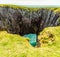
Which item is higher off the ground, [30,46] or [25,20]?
[30,46]

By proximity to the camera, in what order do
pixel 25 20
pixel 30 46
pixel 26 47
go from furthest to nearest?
pixel 25 20
pixel 30 46
pixel 26 47

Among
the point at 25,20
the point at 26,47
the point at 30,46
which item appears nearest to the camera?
the point at 26,47

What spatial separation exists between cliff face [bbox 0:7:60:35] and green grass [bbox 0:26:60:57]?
13.5 metres

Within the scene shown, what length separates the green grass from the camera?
19.0 meters

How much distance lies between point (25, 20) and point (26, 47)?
65.2 feet

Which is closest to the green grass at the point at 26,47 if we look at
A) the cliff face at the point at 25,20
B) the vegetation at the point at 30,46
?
the vegetation at the point at 30,46

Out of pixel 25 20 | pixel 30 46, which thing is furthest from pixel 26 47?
pixel 25 20

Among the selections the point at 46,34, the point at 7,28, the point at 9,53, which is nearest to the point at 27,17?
the point at 7,28

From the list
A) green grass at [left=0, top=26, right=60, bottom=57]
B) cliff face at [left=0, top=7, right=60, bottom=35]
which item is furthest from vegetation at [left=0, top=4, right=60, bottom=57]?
cliff face at [left=0, top=7, right=60, bottom=35]

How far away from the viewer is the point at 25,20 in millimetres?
40812

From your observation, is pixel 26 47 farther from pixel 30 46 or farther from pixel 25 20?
pixel 25 20

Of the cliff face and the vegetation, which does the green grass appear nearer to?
the vegetation

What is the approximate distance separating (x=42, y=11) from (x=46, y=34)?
15.8 metres

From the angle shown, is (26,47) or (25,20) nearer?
(26,47)
